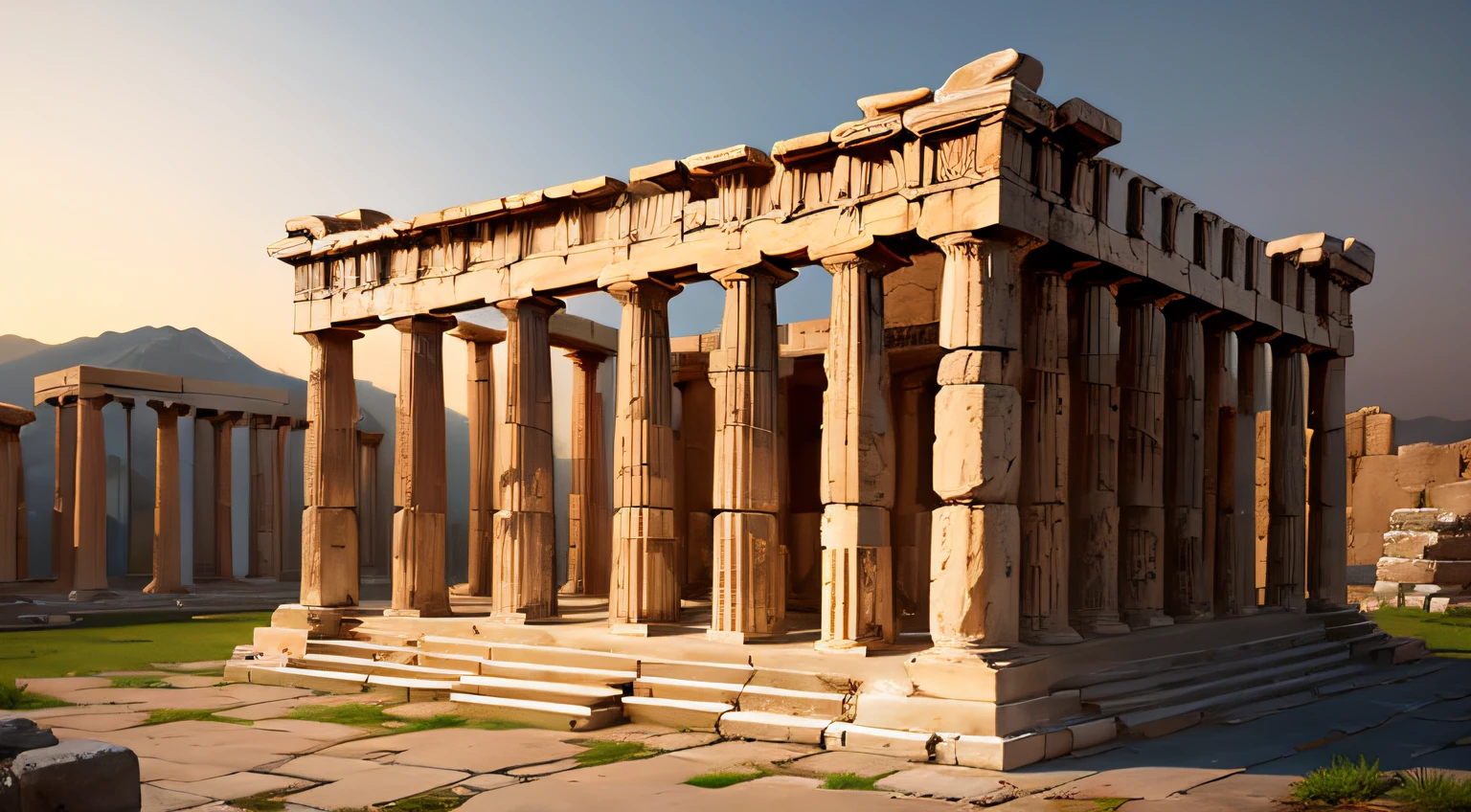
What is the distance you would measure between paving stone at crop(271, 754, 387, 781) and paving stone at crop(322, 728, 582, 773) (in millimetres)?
209

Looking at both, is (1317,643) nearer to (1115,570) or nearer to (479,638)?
(1115,570)

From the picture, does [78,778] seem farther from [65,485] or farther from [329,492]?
[65,485]

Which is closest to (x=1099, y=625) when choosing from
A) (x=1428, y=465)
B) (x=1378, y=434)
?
(x=1428, y=465)

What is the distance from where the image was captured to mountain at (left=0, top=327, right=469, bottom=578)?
48.2 metres

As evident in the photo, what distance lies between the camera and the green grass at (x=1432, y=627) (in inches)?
717

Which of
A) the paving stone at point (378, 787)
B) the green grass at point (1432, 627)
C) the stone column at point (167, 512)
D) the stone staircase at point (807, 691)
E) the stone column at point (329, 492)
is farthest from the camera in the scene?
the stone column at point (167, 512)

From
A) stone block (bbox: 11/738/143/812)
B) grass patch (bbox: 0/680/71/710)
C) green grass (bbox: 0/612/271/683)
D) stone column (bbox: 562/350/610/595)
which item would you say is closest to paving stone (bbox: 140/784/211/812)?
stone block (bbox: 11/738/143/812)

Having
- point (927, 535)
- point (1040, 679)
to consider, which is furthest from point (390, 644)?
point (1040, 679)

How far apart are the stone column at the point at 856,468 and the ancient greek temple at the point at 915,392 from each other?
0.10 feet

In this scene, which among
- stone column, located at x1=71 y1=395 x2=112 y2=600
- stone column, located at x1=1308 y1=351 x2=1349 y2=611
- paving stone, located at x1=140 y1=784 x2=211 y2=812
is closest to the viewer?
paving stone, located at x1=140 y1=784 x2=211 y2=812

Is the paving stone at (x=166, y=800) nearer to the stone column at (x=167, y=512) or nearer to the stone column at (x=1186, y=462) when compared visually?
the stone column at (x=1186, y=462)

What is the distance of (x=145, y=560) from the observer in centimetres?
4712

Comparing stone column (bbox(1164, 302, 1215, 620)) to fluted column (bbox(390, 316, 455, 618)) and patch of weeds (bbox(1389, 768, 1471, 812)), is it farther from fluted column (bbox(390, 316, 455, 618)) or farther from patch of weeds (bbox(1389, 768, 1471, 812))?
fluted column (bbox(390, 316, 455, 618))

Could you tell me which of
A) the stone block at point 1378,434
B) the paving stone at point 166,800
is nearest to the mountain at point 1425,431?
the stone block at point 1378,434
